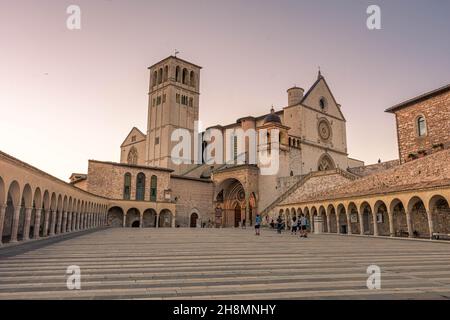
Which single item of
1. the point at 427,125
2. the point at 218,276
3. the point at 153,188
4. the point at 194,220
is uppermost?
the point at 427,125

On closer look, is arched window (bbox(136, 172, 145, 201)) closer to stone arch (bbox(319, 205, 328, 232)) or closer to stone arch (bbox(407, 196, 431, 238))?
stone arch (bbox(319, 205, 328, 232))

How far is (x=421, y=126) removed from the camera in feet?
94.8

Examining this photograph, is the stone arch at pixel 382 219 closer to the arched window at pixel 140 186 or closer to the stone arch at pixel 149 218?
the stone arch at pixel 149 218

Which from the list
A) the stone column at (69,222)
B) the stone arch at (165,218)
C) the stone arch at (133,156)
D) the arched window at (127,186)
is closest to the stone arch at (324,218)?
the stone arch at (165,218)

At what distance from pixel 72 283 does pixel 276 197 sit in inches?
1401

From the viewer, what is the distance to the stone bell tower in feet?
178

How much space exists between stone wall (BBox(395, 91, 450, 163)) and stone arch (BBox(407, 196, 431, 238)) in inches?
297

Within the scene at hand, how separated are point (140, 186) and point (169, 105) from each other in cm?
1897

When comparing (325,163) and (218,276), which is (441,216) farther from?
(325,163)

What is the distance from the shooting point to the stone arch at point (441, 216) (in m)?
20.2

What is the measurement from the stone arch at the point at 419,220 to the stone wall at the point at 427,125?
24.7 ft

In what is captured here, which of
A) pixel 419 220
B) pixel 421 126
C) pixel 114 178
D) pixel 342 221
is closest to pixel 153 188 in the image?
pixel 114 178

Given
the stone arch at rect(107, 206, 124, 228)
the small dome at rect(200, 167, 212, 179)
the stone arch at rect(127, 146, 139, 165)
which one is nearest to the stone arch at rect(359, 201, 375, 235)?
the stone arch at rect(107, 206, 124, 228)
